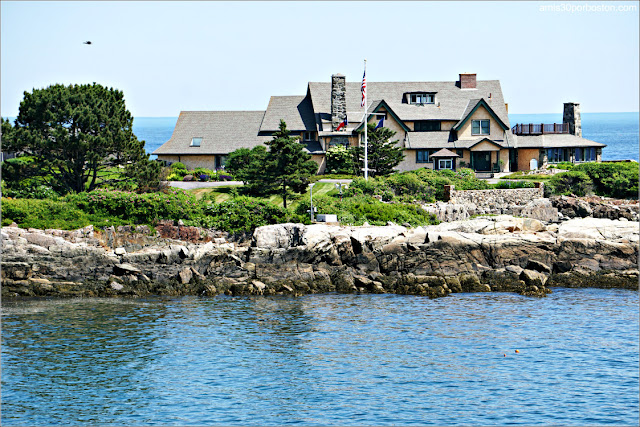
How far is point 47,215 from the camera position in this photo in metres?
47.7

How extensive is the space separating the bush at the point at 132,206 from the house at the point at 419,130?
24.2 meters

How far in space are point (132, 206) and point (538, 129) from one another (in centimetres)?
4279

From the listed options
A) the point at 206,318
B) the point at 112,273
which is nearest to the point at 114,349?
the point at 206,318

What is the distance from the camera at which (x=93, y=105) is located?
53094 millimetres

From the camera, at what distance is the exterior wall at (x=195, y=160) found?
76875 mm

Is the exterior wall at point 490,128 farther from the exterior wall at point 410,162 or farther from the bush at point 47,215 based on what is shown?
the bush at point 47,215

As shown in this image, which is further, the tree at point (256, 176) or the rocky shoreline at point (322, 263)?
the tree at point (256, 176)

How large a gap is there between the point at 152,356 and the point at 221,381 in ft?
13.9

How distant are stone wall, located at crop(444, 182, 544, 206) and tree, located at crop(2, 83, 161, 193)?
2135 centimetres

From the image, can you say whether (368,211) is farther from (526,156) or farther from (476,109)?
Result: (526,156)

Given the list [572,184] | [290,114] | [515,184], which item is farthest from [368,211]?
[290,114]

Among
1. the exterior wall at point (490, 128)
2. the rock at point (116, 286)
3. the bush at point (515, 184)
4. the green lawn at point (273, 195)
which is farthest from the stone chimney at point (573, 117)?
the rock at point (116, 286)

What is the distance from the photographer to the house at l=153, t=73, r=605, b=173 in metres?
73.2

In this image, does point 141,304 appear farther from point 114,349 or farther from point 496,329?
point 496,329
